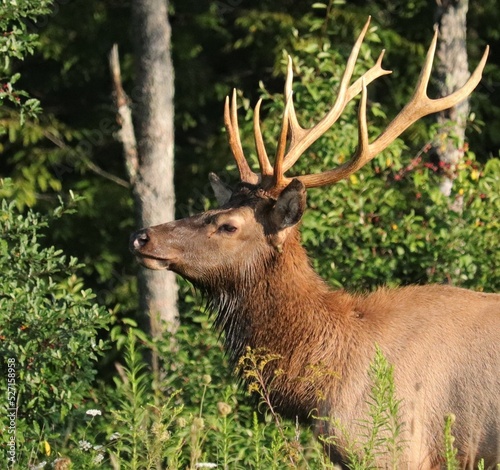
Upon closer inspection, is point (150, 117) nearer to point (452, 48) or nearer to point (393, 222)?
point (452, 48)

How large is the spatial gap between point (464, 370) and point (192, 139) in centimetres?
946

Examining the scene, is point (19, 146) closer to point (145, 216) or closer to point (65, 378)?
point (145, 216)

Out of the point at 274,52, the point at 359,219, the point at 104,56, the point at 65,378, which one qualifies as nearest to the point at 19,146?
the point at 104,56

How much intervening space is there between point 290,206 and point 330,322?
2.11 ft

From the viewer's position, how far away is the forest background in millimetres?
6629

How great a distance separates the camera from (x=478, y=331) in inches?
240

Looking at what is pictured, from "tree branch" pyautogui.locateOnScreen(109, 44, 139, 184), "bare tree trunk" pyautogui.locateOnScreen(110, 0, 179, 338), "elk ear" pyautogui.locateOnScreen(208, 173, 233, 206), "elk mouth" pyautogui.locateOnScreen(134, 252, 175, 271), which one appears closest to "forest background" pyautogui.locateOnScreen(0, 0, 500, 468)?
"tree branch" pyautogui.locateOnScreen(109, 44, 139, 184)

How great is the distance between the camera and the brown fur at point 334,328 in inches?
233

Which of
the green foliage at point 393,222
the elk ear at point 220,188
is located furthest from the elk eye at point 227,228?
the green foliage at point 393,222

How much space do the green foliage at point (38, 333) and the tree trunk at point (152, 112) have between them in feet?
13.5

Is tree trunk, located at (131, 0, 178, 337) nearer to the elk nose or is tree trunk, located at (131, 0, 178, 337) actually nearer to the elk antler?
the elk antler

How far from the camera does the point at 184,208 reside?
44.0ft

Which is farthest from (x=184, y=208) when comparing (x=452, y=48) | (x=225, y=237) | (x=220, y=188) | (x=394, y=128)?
(x=225, y=237)

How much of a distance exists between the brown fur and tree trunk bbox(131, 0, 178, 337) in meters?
4.55
